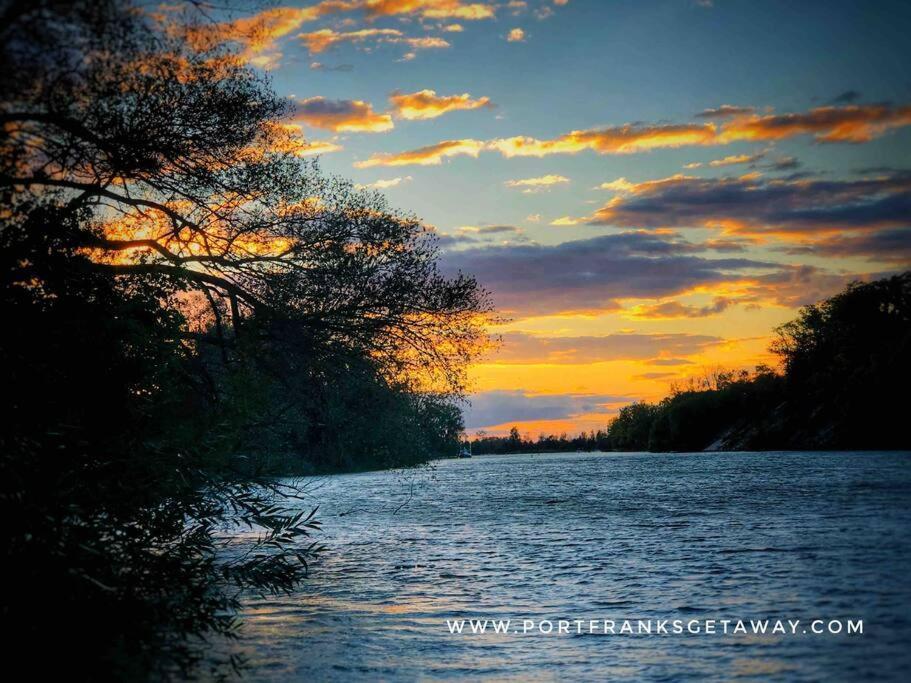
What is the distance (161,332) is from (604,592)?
10.7 meters

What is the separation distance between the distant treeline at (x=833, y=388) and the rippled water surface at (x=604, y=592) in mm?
56325

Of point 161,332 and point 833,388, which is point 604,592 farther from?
point 833,388

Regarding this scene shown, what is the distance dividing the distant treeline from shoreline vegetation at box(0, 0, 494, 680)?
8096cm

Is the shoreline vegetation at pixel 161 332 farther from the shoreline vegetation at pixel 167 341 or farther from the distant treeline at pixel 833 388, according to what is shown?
the distant treeline at pixel 833 388

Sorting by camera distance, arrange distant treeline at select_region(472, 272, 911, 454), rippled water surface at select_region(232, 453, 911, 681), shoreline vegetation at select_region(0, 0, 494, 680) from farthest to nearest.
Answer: distant treeline at select_region(472, 272, 911, 454) < rippled water surface at select_region(232, 453, 911, 681) < shoreline vegetation at select_region(0, 0, 494, 680)

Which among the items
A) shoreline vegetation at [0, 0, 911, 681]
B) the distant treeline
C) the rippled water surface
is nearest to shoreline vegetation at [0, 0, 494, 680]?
shoreline vegetation at [0, 0, 911, 681]

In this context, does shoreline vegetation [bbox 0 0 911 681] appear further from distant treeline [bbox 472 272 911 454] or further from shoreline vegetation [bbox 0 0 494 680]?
distant treeline [bbox 472 272 911 454]

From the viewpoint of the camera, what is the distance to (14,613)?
8.48 meters

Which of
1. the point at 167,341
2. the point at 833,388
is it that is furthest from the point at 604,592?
the point at 833,388

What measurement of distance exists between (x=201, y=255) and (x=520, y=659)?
11.1 meters

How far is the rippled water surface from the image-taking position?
38.2 ft

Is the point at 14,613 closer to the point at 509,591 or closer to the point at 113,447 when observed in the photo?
the point at 113,447

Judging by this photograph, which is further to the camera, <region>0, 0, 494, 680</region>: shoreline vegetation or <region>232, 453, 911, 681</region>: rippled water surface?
<region>232, 453, 911, 681</region>: rippled water surface

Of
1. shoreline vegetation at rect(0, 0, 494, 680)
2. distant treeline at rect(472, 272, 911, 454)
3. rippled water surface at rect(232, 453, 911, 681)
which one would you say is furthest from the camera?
distant treeline at rect(472, 272, 911, 454)
